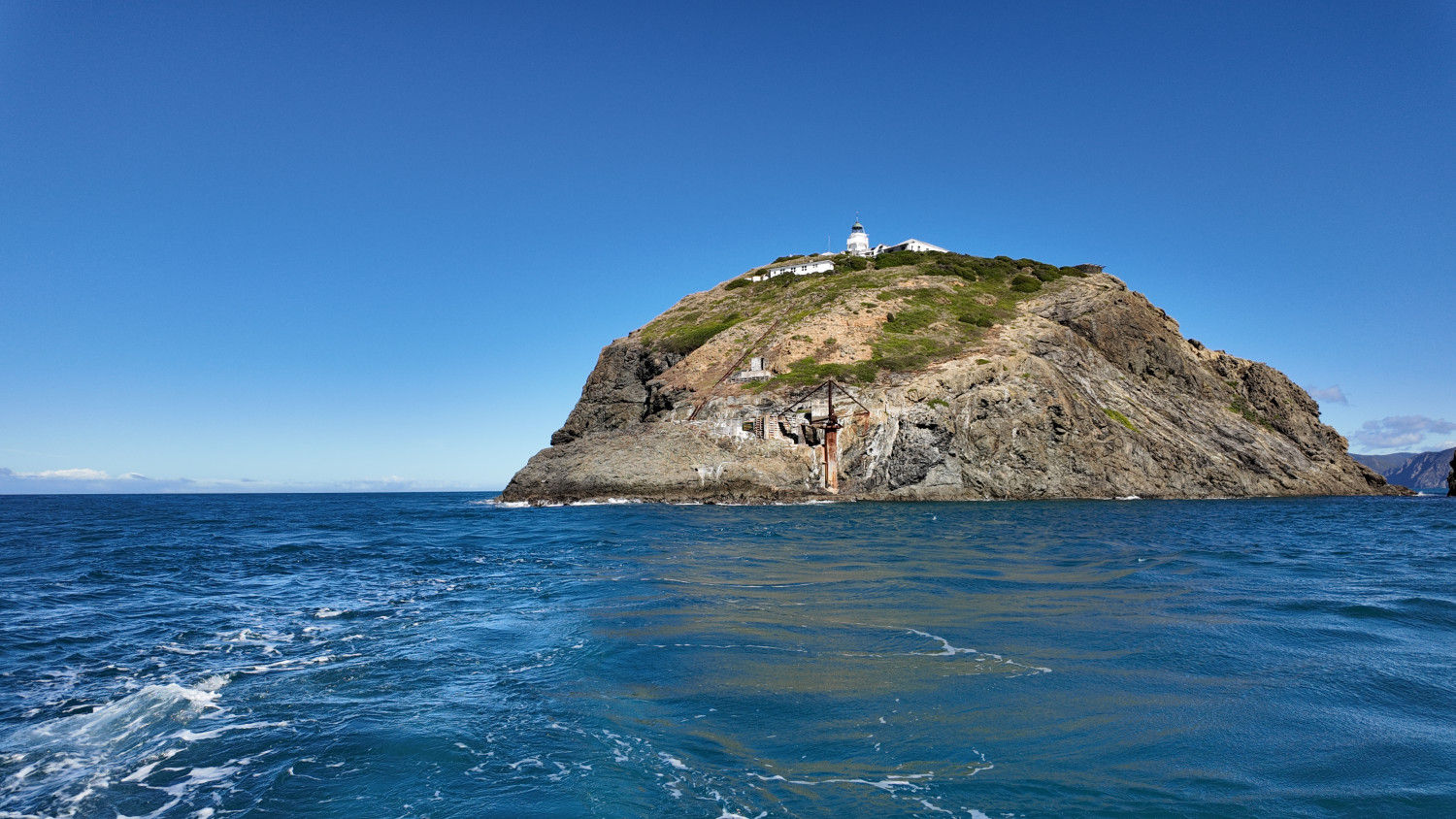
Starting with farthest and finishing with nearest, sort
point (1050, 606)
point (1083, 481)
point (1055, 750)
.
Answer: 1. point (1083, 481)
2. point (1050, 606)
3. point (1055, 750)

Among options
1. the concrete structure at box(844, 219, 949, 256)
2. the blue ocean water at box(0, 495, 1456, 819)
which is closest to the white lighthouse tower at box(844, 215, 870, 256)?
the concrete structure at box(844, 219, 949, 256)

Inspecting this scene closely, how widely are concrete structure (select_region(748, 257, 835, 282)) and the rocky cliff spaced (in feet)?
50.3

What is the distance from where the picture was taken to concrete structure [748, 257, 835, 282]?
363ft

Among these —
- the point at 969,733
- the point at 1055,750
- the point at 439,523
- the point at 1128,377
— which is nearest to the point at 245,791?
the point at 969,733

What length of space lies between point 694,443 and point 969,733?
190 feet

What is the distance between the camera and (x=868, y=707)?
9195 millimetres

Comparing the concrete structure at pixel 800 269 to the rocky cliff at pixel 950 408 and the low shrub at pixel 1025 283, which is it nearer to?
the rocky cliff at pixel 950 408

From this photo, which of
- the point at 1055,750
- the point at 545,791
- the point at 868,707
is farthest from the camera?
the point at 868,707

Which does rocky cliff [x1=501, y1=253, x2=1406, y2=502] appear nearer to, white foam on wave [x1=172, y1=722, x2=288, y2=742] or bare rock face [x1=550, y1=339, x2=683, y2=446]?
bare rock face [x1=550, y1=339, x2=683, y2=446]

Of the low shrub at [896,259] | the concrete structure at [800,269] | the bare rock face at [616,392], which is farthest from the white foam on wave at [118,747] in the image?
the concrete structure at [800,269]

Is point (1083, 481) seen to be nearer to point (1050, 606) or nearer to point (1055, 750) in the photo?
point (1050, 606)

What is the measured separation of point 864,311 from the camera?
83125mm

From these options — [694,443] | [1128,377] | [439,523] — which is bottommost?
[439,523]

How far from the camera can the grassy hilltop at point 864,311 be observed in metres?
72.0
